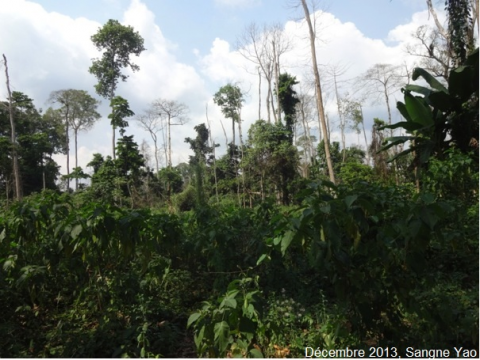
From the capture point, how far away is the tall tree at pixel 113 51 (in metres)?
22.0

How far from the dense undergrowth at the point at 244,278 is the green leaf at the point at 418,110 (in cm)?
31

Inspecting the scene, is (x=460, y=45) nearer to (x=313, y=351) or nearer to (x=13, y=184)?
(x=313, y=351)

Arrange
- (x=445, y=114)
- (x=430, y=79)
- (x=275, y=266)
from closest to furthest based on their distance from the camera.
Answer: (x=445, y=114) → (x=430, y=79) → (x=275, y=266)

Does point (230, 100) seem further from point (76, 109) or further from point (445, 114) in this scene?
point (445, 114)

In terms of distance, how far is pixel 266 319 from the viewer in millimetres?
2383

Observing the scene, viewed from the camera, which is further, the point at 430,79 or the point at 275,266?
the point at 275,266

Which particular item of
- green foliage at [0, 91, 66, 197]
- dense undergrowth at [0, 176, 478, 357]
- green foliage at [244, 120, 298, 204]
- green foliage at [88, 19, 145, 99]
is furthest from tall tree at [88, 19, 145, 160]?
dense undergrowth at [0, 176, 478, 357]

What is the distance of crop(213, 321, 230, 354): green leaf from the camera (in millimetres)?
1535

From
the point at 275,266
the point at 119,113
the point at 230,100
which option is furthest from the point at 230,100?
the point at 275,266

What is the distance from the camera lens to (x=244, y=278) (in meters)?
2.09

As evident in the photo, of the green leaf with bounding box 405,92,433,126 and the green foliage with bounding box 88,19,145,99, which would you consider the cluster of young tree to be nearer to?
the green leaf with bounding box 405,92,433,126

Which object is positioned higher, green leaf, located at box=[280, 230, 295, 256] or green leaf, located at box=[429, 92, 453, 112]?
green leaf, located at box=[429, 92, 453, 112]

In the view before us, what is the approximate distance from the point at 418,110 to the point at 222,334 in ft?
4.19

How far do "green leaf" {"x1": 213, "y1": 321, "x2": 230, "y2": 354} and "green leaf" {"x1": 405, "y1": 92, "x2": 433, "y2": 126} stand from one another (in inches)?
48.1
